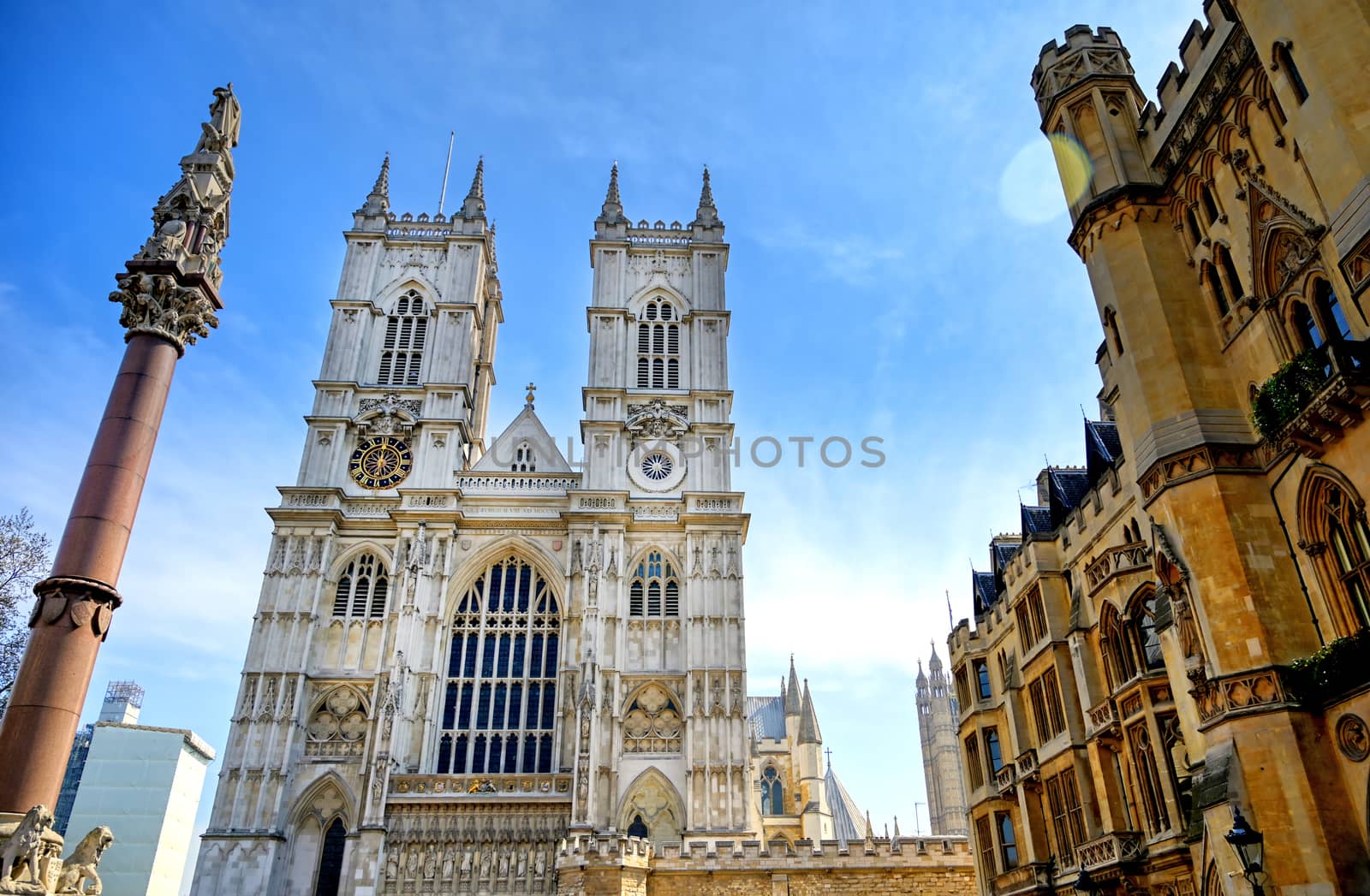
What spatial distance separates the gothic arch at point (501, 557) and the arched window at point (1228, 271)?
28801 millimetres

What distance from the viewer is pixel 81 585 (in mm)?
14719

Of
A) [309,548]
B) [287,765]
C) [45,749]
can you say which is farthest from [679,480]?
[45,749]

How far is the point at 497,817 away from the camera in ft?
113

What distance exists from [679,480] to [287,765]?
19.0 m

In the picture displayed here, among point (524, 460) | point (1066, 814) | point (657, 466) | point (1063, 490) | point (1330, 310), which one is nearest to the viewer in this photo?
point (1330, 310)

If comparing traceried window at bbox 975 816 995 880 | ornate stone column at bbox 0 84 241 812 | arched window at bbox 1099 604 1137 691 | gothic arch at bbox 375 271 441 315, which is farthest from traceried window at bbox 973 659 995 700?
gothic arch at bbox 375 271 441 315

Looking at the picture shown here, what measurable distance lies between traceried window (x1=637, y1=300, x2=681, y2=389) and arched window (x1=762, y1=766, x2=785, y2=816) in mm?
33608

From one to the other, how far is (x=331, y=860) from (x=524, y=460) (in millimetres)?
17958

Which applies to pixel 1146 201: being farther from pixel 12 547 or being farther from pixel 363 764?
pixel 363 764

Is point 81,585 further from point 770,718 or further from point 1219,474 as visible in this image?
point 770,718

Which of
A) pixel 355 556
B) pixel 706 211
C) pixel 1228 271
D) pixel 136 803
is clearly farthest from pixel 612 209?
pixel 136 803

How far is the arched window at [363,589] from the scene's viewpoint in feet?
130

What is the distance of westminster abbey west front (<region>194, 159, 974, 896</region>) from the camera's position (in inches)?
1314

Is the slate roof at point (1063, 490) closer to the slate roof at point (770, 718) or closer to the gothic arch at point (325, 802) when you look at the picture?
the gothic arch at point (325, 802)
